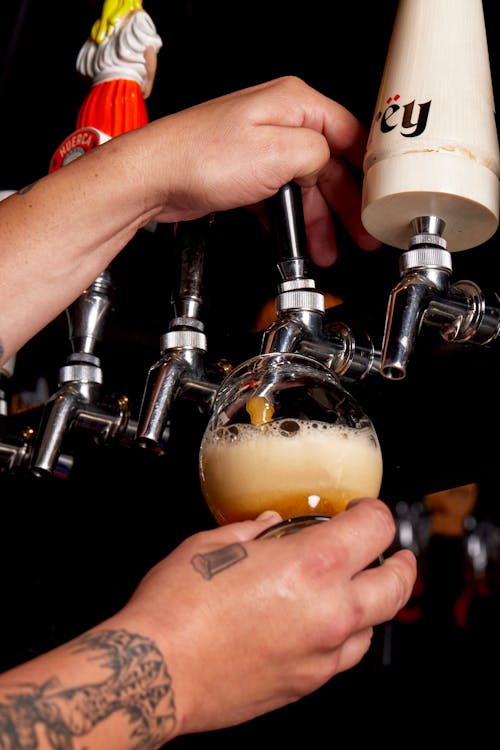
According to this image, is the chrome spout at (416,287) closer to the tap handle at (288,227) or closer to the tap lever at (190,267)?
the tap handle at (288,227)

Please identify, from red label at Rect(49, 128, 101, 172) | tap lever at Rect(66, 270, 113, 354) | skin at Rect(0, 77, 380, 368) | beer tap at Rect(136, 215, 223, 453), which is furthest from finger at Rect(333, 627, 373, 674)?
red label at Rect(49, 128, 101, 172)

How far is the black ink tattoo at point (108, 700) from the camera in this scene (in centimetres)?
77

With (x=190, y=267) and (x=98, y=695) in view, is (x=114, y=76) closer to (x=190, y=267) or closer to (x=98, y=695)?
(x=190, y=267)

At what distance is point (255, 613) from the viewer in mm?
835

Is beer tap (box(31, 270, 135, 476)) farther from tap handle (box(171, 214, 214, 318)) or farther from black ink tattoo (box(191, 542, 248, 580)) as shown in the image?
black ink tattoo (box(191, 542, 248, 580))

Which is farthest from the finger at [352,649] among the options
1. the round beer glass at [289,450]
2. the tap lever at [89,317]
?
the tap lever at [89,317]

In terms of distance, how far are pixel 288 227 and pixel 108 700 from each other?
2.36 ft

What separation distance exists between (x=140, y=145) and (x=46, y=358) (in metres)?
1.12

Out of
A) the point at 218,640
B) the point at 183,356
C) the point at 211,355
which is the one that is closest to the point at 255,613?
the point at 218,640

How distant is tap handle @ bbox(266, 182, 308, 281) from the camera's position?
127 centimetres

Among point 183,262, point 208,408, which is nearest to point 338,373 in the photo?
point 208,408

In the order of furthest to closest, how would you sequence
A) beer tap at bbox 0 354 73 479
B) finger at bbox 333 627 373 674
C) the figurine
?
beer tap at bbox 0 354 73 479 < the figurine < finger at bbox 333 627 373 674

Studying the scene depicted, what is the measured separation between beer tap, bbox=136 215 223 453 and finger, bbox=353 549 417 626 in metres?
0.49

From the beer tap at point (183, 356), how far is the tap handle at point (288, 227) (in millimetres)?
178
